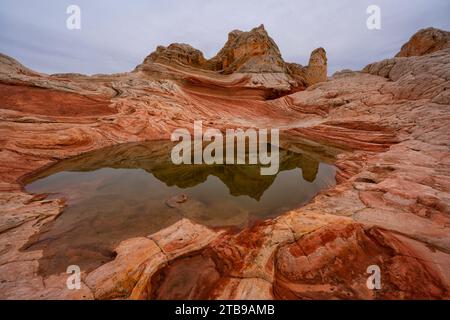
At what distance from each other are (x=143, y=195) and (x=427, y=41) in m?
34.9

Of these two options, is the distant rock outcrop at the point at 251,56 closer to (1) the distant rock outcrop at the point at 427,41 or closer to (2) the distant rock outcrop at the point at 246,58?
(2) the distant rock outcrop at the point at 246,58

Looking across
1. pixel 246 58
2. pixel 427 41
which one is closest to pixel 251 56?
pixel 246 58

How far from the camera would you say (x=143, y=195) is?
543 cm

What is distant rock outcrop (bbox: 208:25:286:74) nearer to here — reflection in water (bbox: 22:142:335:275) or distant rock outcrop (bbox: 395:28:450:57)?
distant rock outcrop (bbox: 395:28:450:57)

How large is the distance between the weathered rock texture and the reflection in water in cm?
36

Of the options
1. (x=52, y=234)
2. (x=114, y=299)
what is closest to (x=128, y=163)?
(x=52, y=234)

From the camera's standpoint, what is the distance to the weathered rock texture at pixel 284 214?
8.73ft

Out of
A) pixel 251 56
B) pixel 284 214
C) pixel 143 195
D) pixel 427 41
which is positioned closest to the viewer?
pixel 284 214

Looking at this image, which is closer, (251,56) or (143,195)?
(143,195)

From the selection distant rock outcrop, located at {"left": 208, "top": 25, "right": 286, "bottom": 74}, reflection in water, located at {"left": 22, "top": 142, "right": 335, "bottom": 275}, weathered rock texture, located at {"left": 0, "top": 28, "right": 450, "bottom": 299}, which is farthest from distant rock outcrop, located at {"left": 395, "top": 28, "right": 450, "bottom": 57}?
reflection in water, located at {"left": 22, "top": 142, "right": 335, "bottom": 275}

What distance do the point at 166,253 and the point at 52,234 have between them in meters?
2.23

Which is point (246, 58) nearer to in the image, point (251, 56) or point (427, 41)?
point (251, 56)

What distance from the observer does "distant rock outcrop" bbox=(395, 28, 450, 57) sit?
22797mm

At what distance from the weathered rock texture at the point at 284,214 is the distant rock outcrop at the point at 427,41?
1344 centimetres
